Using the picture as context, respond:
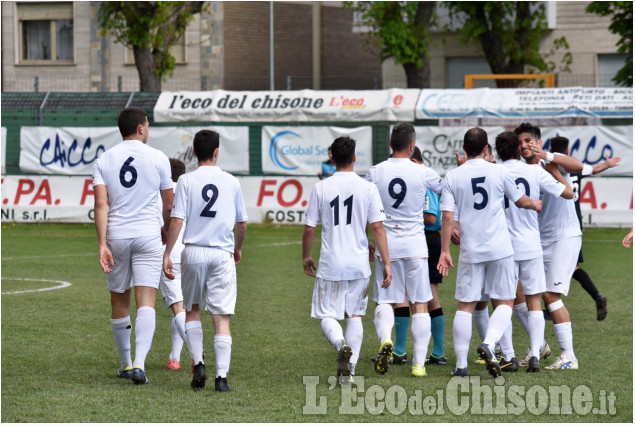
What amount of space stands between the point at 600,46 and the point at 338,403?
31.1 metres

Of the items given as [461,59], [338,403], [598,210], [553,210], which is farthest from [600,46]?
[338,403]

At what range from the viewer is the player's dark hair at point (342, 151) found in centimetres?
825

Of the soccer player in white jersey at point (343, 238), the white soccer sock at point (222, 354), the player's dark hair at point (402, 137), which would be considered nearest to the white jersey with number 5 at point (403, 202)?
the player's dark hair at point (402, 137)

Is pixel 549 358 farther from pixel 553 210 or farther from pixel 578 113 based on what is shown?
pixel 578 113

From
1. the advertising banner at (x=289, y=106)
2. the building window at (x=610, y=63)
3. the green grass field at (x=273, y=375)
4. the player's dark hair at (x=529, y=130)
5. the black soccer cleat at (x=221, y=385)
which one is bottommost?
the green grass field at (x=273, y=375)

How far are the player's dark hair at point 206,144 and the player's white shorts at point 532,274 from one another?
8.58 ft

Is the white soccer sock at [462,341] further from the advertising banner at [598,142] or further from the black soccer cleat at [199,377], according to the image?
the advertising banner at [598,142]

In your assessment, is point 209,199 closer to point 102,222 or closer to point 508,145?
point 102,222

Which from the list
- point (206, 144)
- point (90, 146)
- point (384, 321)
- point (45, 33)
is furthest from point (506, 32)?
point (206, 144)

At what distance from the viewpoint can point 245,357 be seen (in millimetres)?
9508

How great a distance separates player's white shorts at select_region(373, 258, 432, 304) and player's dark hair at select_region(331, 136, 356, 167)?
870mm

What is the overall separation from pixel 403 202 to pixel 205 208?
1655 mm

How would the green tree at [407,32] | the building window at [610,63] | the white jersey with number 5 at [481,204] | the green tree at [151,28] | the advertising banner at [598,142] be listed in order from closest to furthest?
1. the white jersey with number 5 at [481,204]
2. the advertising banner at [598,142]
3. the green tree at [151,28]
4. the green tree at [407,32]
5. the building window at [610,63]

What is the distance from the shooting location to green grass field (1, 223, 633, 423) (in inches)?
281
